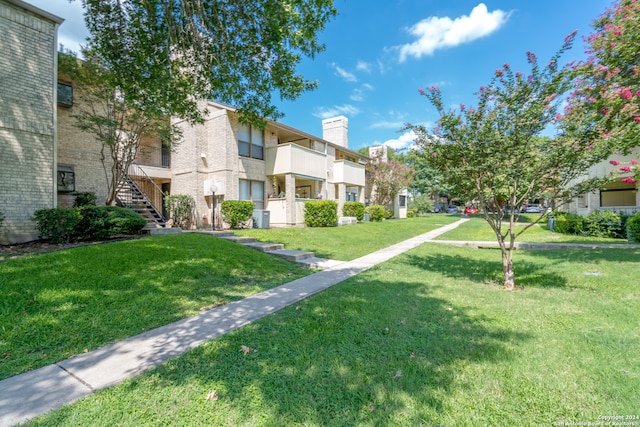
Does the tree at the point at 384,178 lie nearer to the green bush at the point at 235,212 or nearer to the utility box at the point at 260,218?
the utility box at the point at 260,218

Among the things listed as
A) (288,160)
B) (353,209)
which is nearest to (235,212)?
(288,160)

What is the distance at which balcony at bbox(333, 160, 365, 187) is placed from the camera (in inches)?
854

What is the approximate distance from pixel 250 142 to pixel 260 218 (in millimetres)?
4473

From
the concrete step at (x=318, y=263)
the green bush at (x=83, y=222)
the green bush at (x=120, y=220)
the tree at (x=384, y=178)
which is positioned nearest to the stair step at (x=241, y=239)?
the concrete step at (x=318, y=263)

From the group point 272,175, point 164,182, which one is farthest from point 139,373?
point 164,182

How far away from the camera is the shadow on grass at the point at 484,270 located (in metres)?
6.23

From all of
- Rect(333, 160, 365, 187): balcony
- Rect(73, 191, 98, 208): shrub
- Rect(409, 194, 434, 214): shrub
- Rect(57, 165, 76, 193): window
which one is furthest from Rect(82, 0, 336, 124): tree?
Rect(409, 194, 434, 214): shrub

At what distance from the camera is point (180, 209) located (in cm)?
1331

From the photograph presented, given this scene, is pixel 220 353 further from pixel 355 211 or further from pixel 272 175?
pixel 355 211

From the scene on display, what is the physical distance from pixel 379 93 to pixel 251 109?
1755 cm

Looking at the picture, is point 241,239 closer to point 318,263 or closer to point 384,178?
point 318,263

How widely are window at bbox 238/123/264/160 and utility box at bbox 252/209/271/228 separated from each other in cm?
343

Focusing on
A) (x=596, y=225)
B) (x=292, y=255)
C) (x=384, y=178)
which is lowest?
(x=292, y=255)

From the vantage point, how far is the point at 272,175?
1611 cm
